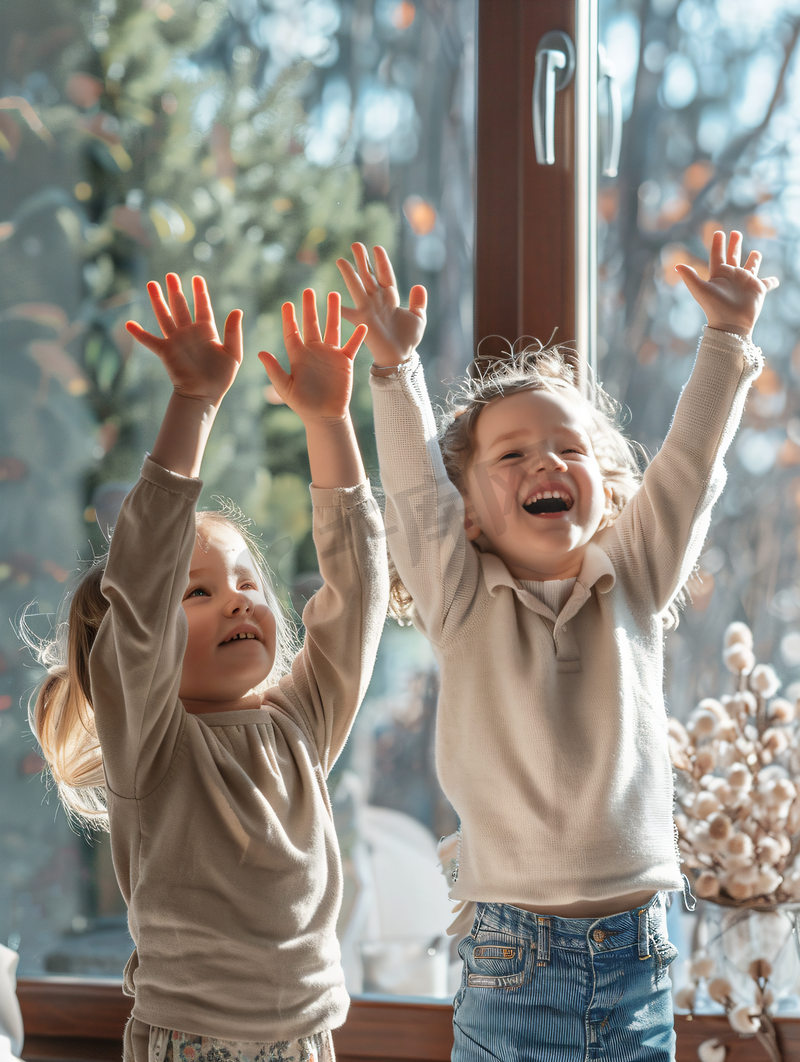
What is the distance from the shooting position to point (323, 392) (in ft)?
3.35

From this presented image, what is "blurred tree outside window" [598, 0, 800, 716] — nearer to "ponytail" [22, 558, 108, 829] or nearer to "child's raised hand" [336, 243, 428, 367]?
"child's raised hand" [336, 243, 428, 367]

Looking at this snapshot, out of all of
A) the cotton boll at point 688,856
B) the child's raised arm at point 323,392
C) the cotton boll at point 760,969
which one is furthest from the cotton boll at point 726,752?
the child's raised arm at point 323,392

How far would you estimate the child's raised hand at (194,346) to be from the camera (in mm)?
907

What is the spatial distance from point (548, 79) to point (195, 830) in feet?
3.15

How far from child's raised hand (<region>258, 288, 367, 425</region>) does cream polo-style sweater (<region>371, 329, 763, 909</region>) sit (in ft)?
0.14

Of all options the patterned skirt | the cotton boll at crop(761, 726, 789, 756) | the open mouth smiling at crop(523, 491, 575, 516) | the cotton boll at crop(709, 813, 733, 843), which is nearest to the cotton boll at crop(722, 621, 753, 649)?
the cotton boll at crop(761, 726, 789, 756)

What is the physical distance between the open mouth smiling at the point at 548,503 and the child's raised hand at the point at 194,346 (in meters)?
0.34

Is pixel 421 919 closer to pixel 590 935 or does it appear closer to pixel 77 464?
pixel 590 935

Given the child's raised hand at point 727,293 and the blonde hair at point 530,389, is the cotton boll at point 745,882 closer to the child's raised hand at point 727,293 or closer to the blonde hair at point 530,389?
the blonde hair at point 530,389

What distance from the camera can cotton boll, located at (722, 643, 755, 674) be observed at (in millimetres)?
1177

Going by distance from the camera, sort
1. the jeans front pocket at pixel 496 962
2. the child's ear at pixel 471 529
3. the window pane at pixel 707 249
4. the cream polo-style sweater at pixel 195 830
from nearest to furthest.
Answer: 1. the cream polo-style sweater at pixel 195 830
2. the jeans front pocket at pixel 496 962
3. the child's ear at pixel 471 529
4. the window pane at pixel 707 249

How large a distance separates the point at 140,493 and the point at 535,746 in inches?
18.5

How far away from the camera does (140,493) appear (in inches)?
34.2

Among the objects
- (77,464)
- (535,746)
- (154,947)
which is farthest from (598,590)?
(77,464)
